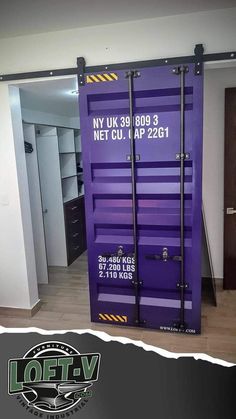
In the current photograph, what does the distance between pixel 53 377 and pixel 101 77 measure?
2.04 meters

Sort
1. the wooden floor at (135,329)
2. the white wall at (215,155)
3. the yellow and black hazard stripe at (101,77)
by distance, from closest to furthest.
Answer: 1. the yellow and black hazard stripe at (101,77)
2. the wooden floor at (135,329)
3. the white wall at (215,155)

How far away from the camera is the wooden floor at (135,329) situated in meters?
2.37

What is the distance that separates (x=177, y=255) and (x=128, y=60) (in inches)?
60.9

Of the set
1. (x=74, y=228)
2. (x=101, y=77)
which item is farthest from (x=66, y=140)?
(x=101, y=77)

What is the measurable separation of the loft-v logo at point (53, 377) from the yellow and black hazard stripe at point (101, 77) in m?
1.92

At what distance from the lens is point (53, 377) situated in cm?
85

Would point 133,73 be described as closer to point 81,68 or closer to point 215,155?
point 81,68

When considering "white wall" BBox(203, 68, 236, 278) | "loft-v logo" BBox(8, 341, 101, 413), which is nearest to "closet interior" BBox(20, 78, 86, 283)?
"white wall" BBox(203, 68, 236, 278)

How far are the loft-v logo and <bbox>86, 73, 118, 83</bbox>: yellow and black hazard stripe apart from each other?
1925mm

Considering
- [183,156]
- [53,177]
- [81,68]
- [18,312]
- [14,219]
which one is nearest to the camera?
[183,156]

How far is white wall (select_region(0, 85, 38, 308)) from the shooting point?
2621 millimetres

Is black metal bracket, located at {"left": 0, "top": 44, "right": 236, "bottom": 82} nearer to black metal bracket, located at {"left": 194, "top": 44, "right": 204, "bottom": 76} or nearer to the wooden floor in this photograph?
black metal bracket, located at {"left": 194, "top": 44, "right": 204, "bottom": 76}

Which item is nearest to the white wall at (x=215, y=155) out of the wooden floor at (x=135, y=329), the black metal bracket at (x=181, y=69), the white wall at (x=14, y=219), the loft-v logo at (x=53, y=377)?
the wooden floor at (x=135, y=329)

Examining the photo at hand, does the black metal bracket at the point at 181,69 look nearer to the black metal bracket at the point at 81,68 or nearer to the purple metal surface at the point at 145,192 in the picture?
the purple metal surface at the point at 145,192
